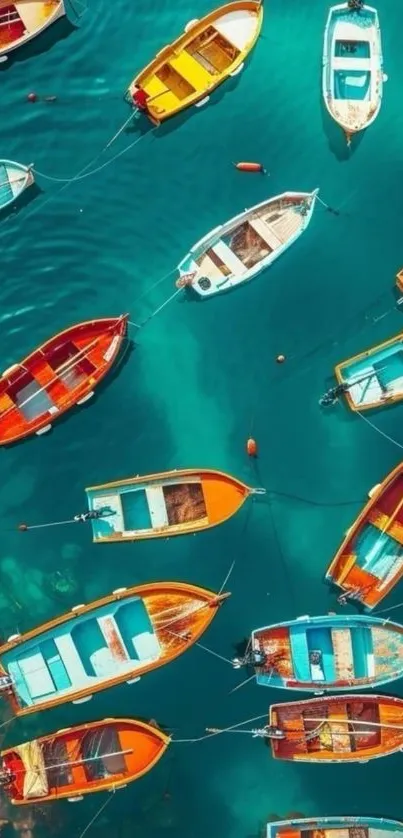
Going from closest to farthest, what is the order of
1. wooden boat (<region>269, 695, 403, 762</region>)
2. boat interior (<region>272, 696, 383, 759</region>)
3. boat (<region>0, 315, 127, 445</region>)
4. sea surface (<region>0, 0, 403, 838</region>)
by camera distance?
wooden boat (<region>269, 695, 403, 762</region>) → boat interior (<region>272, 696, 383, 759</region>) → sea surface (<region>0, 0, 403, 838</region>) → boat (<region>0, 315, 127, 445</region>)

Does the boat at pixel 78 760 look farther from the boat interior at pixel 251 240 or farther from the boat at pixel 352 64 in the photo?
the boat at pixel 352 64

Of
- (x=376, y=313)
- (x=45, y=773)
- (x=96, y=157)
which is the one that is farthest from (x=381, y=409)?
(x=45, y=773)

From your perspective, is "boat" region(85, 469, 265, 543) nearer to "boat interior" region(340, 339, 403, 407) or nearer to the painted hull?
"boat interior" region(340, 339, 403, 407)

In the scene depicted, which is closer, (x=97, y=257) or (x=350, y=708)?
(x=350, y=708)

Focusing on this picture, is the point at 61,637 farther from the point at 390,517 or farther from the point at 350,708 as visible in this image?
the point at 390,517

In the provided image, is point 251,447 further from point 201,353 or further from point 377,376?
point 377,376

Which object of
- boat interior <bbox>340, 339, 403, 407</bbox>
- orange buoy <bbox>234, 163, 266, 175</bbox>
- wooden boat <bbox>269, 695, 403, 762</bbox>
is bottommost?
wooden boat <bbox>269, 695, 403, 762</bbox>

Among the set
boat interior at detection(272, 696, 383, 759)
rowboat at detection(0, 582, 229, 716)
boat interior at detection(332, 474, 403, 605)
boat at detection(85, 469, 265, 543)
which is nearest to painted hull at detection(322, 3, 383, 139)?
boat interior at detection(332, 474, 403, 605)
